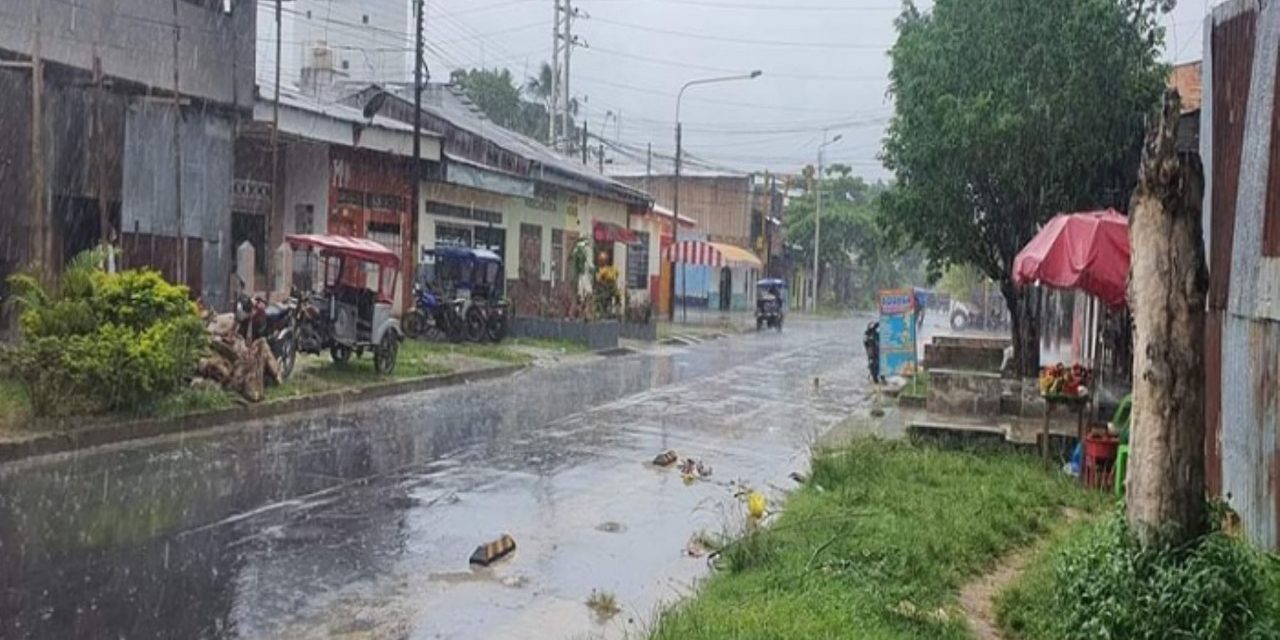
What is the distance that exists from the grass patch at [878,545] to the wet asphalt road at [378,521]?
670 mm

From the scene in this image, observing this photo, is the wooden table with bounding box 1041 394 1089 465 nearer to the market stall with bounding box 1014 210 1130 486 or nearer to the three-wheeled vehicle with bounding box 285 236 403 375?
the market stall with bounding box 1014 210 1130 486

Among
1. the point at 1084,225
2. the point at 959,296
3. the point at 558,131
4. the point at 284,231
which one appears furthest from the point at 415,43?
the point at 959,296

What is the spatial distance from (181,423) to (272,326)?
3780mm

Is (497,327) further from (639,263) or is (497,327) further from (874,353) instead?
(639,263)

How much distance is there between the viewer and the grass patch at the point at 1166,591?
5.17 meters

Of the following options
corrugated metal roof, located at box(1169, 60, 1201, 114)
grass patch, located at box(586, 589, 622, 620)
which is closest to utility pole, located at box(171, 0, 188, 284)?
grass patch, located at box(586, 589, 622, 620)

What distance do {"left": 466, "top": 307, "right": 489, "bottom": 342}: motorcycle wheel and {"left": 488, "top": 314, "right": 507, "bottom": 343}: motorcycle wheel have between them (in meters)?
0.35

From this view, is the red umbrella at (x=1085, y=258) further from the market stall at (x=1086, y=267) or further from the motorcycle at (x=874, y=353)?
the motorcycle at (x=874, y=353)

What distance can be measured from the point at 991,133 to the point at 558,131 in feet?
125

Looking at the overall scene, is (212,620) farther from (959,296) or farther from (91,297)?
(959,296)

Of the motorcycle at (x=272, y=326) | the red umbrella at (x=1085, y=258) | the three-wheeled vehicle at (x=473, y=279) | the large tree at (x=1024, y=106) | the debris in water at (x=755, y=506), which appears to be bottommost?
the debris in water at (x=755, y=506)

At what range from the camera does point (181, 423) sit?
519 inches

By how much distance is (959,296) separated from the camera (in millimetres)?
67750

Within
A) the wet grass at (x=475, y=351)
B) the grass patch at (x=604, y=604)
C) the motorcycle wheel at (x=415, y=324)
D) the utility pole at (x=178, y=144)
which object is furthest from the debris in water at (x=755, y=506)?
A: the motorcycle wheel at (x=415, y=324)
